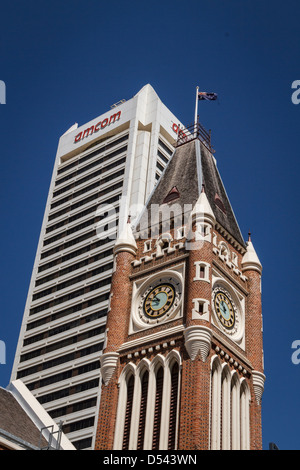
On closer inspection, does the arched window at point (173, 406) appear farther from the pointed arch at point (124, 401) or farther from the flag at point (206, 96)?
the flag at point (206, 96)

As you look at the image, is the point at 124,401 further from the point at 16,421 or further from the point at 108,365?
the point at 16,421

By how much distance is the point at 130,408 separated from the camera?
158ft

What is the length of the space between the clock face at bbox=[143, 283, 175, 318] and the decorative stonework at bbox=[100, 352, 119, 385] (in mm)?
3465

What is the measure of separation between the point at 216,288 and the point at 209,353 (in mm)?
5869

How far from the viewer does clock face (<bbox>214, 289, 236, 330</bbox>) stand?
168 feet

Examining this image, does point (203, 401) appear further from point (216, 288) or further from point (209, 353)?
point (216, 288)

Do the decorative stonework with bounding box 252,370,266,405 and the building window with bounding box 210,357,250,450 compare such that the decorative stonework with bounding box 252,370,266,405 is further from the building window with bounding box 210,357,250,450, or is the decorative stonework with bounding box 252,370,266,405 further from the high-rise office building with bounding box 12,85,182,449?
the high-rise office building with bounding box 12,85,182,449

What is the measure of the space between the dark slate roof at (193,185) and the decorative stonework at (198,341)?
1135 cm

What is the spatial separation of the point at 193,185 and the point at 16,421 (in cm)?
2118

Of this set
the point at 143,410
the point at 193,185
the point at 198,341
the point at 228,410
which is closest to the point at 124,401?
the point at 143,410

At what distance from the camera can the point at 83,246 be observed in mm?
125438

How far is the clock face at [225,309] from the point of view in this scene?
51062 millimetres

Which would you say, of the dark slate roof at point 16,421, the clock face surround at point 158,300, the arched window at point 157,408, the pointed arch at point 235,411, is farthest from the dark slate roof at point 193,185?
the dark slate roof at point 16,421
